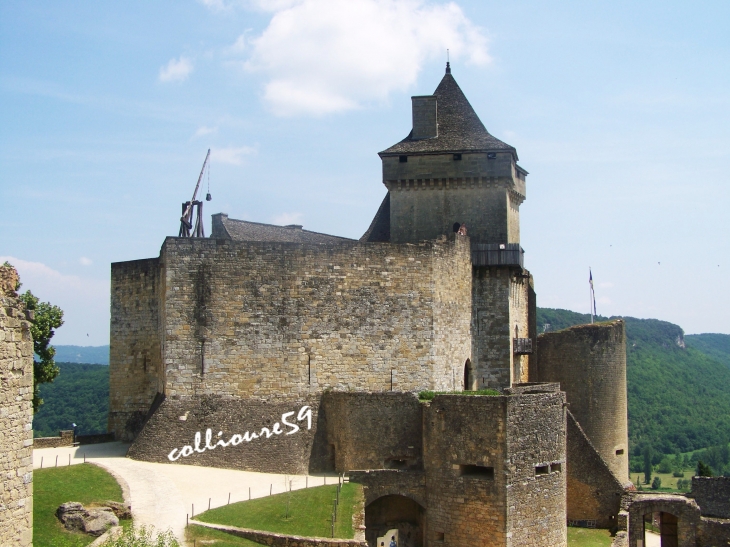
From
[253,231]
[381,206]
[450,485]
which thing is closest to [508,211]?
[381,206]

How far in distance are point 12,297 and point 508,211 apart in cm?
2889

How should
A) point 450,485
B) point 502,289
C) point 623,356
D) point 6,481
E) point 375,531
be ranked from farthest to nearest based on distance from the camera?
point 623,356 → point 502,289 → point 375,531 → point 450,485 → point 6,481

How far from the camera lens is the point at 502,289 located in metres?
37.4

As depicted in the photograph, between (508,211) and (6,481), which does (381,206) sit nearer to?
(508,211)

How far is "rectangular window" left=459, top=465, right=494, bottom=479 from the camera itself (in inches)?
1037

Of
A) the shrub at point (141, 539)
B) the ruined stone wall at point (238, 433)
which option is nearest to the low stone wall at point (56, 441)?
the ruined stone wall at point (238, 433)

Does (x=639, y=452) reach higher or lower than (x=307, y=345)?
lower

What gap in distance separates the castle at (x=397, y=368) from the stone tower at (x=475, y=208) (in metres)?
0.09

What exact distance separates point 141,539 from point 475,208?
24.8 meters

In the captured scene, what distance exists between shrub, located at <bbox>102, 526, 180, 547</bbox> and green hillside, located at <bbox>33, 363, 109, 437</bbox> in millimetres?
45523

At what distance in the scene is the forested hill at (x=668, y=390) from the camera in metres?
103

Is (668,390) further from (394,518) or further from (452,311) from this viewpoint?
(394,518)

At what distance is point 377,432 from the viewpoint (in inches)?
1157

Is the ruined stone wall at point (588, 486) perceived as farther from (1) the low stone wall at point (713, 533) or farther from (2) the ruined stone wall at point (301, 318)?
(2) the ruined stone wall at point (301, 318)
